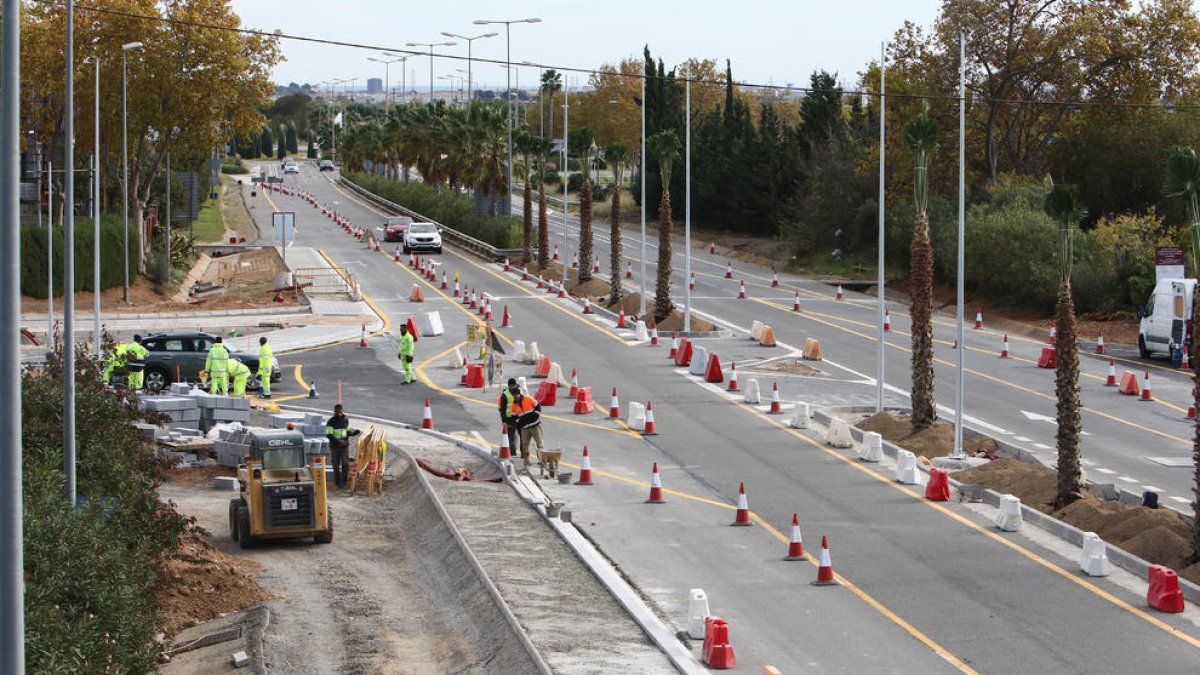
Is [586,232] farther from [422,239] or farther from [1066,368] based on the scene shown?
[1066,368]

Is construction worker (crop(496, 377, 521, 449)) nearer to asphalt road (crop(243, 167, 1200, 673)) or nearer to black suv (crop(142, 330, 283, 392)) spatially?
asphalt road (crop(243, 167, 1200, 673))

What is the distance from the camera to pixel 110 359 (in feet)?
106

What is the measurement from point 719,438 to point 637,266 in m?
41.4

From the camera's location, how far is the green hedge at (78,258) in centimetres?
5341

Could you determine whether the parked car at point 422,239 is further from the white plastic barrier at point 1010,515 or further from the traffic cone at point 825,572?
the traffic cone at point 825,572

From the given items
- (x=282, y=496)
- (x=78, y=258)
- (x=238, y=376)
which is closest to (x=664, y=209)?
(x=238, y=376)

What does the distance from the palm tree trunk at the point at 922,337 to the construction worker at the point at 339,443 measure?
10808 mm

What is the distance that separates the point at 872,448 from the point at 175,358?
17.3 meters

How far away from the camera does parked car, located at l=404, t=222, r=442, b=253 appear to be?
74.5 meters

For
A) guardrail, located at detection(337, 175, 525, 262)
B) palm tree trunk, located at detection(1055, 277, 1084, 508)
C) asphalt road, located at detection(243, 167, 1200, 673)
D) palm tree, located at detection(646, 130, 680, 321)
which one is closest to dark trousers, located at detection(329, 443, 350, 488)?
asphalt road, located at detection(243, 167, 1200, 673)

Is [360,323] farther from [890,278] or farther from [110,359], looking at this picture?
[890,278]

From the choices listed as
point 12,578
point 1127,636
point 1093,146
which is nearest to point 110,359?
point 1127,636

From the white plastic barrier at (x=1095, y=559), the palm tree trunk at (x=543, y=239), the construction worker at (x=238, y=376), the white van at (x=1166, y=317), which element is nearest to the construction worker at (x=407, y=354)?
the construction worker at (x=238, y=376)

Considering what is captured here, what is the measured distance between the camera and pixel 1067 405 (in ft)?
77.5
